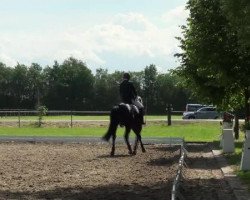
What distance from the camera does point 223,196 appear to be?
11.5 metres

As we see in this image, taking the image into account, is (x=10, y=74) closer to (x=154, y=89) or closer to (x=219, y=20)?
(x=154, y=89)

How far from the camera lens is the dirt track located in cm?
1146

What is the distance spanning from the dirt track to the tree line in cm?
7652

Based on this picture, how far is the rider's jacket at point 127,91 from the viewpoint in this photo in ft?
68.2

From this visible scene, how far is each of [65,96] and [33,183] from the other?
102847 mm

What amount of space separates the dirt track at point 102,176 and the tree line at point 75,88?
7652 centimetres

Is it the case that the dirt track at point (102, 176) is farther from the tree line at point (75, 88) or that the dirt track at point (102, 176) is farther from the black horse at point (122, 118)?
the tree line at point (75, 88)

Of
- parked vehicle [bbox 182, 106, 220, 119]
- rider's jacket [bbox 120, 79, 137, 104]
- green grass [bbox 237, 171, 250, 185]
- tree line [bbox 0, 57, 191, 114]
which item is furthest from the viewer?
tree line [bbox 0, 57, 191, 114]

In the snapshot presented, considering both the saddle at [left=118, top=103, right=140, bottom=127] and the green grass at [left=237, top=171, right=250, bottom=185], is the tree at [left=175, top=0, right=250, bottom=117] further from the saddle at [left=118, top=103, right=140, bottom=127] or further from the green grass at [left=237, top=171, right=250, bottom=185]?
the green grass at [left=237, top=171, right=250, bottom=185]

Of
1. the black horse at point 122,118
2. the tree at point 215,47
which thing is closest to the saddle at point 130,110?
the black horse at point 122,118

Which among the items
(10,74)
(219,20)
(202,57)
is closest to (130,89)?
(202,57)

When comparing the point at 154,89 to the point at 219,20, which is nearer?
the point at 219,20

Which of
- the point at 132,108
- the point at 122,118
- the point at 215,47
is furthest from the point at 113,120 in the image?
the point at 215,47

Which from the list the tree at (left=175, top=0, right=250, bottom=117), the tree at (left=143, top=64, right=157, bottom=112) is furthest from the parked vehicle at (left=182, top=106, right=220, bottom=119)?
the tree at (left=175, top=0, right=250, bottom=117)
